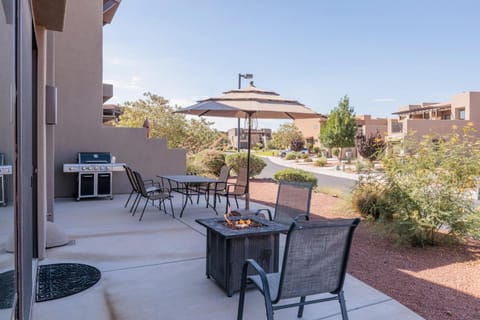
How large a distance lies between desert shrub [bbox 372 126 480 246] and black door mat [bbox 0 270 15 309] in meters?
5.29

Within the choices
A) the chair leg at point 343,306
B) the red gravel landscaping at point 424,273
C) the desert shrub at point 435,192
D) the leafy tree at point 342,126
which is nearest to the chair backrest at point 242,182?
the red gravel landscaping at point 424,273

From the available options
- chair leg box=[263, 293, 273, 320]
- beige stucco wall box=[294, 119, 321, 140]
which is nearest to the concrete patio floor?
chair leg box=[263, 293, 273, 320]

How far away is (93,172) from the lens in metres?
9.10

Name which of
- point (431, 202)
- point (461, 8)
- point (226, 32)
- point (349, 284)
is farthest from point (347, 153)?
point (349, 284)

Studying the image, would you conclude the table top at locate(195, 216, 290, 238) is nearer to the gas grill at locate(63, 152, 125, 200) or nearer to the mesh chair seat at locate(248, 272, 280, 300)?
the mesh chair seat at locate(248, 272, 280, 300)

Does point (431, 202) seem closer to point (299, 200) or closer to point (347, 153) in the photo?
point (299, 200)

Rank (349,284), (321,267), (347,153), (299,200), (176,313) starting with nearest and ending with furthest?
(321,267) → (176,313) → (349,284) → (299,200) → (347,153)

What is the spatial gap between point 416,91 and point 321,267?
162ft

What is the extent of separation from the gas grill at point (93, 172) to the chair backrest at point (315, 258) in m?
7.60

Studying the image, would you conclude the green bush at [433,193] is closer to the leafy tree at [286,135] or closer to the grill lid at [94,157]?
the grill lid at [94,157]

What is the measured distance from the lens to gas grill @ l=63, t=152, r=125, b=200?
8.95 meters

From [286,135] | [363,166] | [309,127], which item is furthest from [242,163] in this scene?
[286,135]

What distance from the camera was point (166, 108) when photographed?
17.7 m

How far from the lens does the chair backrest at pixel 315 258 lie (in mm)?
2441
